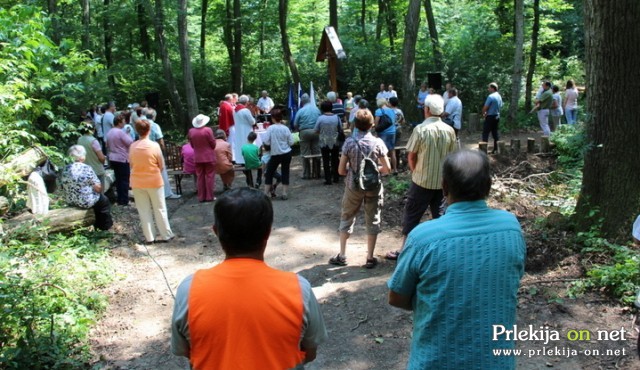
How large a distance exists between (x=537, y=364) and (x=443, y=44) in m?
20.9

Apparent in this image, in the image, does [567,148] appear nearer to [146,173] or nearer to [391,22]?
[146,173]

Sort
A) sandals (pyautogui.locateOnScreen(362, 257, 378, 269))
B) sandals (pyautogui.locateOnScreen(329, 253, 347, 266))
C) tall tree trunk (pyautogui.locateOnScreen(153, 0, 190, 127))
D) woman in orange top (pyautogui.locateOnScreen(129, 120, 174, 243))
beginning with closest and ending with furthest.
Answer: sandals (pyautogui.locateOnScreen(362, 257, 378, 269))
sandals (pyautogui.locateOnScreen(329, 253, 347, 266))
woman in orange top (pyautogui.locateOnScreen(129, 120, 174, 243))
tall tree trunk (pyautogui.locateOnScreen(153, 0, 190, 127))

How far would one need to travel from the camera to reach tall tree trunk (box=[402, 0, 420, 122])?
16.1 meters

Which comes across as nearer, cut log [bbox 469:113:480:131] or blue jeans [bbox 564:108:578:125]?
blue jeans [bbox 564:108:578:125]

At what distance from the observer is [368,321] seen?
5.32 metres

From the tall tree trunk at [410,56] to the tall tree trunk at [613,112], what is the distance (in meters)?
10.6

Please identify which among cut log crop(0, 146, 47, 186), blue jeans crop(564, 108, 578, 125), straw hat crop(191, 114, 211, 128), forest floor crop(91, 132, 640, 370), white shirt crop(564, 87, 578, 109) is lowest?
forest floor crop(91, 132, 640, 370)

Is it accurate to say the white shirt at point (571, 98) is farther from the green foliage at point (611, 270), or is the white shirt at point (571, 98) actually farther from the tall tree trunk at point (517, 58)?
the green foliage at point (611, 270)

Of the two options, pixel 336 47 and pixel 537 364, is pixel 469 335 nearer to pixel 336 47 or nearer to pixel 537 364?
pixel 537 364

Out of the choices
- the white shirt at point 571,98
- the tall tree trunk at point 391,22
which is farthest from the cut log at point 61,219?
the tall tree trunk at point 391,22

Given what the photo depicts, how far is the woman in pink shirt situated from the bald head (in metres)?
8.56

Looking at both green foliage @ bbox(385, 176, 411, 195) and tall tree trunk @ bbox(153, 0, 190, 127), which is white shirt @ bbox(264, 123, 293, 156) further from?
tall tree trunk @ bbox(153, 0, 190, 127)

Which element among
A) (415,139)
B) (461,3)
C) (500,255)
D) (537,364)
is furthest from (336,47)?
(461,3)

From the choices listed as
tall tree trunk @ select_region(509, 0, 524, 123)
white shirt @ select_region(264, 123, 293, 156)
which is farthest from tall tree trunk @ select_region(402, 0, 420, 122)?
white shirt @ select_region(264, 123, 293, 156)
